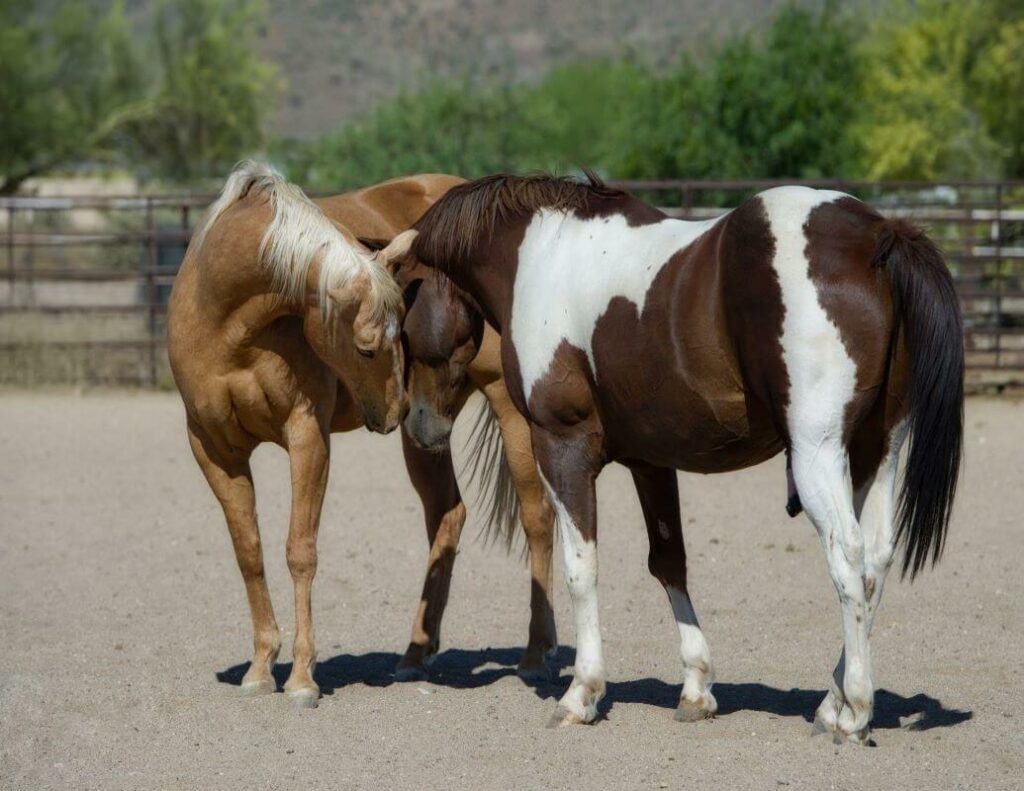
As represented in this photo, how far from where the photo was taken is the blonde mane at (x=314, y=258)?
178 inches

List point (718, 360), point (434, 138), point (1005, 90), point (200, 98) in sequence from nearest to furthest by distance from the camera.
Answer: point (718, 360) < point (1005, 90) < point (434, 138) < point (200, 98)

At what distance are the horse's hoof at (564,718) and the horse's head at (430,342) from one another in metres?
0.98

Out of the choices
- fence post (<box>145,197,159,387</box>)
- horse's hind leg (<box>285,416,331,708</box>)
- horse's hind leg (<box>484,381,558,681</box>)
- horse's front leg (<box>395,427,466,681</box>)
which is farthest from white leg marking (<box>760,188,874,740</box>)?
A: fence post (<box>145,197,159,387</box>)

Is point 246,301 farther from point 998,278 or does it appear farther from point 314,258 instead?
point 998,278

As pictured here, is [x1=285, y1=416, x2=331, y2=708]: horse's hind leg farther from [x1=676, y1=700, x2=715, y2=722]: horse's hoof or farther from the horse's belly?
[x1=676, y1=700, x2=715, y2=722]: horse's hoof

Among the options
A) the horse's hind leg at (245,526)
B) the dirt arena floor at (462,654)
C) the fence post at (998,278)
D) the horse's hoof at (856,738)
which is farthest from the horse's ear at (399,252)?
the fence post at (998,278)

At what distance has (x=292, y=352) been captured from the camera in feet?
15.8

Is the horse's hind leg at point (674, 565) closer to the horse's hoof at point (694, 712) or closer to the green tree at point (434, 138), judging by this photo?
the horse's hoof at point (694, 712)

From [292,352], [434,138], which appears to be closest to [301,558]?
[292,352]

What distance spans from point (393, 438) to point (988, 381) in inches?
253

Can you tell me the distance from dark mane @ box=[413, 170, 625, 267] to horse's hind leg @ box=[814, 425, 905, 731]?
4.09ft

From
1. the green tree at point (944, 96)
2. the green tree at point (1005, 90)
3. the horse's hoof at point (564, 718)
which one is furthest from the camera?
the green tree at point (944, 96)

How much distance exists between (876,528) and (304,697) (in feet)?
6.66

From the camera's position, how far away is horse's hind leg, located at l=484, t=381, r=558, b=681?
17.4ft
